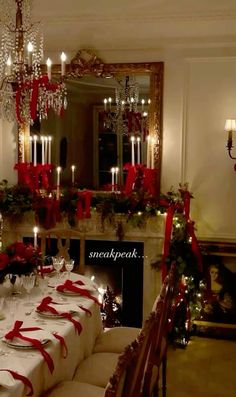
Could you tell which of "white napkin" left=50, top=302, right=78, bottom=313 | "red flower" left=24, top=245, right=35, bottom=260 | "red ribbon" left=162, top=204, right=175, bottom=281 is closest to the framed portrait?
"red ribbon" left=162, top=204, right=175, bottom=281

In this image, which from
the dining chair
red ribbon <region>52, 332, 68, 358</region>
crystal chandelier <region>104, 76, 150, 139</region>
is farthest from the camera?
crystal chandelier <region>104, 76, 150, 139</region>

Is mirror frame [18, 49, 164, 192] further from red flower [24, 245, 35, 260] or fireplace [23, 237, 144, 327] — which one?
red flower [24, 245, 35, 260]

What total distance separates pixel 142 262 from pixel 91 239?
530mm

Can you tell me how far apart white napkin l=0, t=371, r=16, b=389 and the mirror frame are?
273 cm

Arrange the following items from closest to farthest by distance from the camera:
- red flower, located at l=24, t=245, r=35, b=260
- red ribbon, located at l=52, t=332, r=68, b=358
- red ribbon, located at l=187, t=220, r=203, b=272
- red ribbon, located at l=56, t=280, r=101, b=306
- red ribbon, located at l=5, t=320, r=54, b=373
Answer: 1. red ribbon, located at l=5, t=320, r=54, b=373
2. red ribbon, located at l=52, t=332, r=68, b=358
3. red flower, located at l=24, t=245, r=35, b=260
4. red ribbon, located at l=56, t=280, r=101, b=306
5. red ribbon, located at l=187, t=220, r=203, b=272

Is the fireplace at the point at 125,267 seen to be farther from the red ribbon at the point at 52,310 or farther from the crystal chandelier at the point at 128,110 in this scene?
the red ribbon at the point at 52,310

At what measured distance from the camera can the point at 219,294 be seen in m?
4.28

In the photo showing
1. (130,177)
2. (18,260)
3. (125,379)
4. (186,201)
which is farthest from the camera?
(130,177)

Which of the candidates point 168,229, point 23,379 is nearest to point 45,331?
point 23,379

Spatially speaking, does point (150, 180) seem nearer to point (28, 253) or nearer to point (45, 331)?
point (28, 253)

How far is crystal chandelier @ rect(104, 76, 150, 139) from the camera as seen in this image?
4398mm

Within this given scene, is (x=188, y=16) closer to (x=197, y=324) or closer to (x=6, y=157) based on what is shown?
(x=6, y=157)

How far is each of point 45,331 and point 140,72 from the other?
108 inches

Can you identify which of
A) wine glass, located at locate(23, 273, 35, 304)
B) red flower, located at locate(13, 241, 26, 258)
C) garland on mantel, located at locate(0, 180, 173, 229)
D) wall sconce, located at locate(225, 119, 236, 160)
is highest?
wall sconce, located at locate(225, 119, 236, 160)
